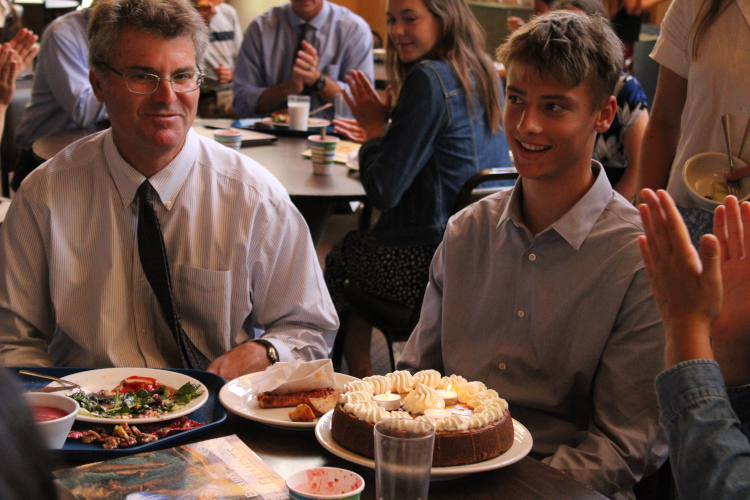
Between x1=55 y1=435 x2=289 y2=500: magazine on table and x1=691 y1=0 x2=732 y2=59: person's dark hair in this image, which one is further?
x1=691 y1=0 x2=732 y2=59: person's dark hair

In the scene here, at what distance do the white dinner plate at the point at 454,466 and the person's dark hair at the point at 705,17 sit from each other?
4.20ft

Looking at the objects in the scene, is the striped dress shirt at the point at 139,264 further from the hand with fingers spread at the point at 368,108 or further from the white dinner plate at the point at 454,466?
the hand with fingers spread at the point at 368,108

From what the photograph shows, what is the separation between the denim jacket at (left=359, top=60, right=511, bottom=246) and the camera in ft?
8.64

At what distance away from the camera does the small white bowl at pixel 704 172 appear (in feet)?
6.31

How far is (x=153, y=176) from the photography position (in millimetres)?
1710

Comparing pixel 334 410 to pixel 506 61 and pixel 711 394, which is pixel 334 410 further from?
pixel 506 61

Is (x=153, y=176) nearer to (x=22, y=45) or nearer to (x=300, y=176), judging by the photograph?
(x=300, y=176)

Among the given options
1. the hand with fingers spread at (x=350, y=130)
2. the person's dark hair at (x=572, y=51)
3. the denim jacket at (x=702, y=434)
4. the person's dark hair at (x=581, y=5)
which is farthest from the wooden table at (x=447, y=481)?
the hand with fingers spread at (x=350, y=130)

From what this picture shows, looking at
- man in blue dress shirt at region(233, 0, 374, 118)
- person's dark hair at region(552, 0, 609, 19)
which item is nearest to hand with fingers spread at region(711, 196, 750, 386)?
person's dark hair at region(552, 0, 609, 19)

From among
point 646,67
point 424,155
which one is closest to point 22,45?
point 424,155

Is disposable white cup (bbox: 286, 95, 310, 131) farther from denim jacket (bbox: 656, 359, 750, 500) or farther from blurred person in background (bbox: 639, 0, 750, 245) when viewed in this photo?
denim jacket (bbox: 656, 359, 750, 500)

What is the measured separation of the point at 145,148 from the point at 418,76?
46.2 inches

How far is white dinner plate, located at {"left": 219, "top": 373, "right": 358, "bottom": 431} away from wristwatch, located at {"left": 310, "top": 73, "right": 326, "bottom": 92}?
9.70ft

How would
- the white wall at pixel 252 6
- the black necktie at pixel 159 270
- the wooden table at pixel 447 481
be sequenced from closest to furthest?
the wooden table at pixel 447 481 < the black necktie at pixel 159 270 < the white wall at pixel 252 6
